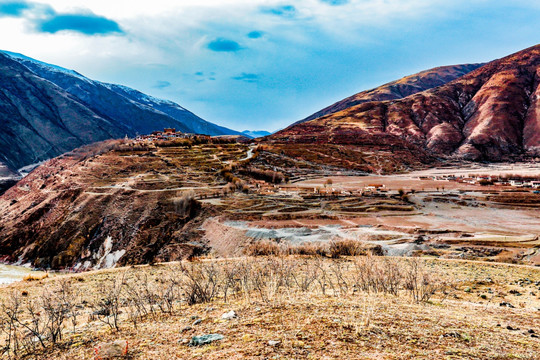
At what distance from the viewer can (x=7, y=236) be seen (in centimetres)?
4550

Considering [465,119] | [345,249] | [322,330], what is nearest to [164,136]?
[345,249]

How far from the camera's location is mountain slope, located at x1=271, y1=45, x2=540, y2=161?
4811 inches

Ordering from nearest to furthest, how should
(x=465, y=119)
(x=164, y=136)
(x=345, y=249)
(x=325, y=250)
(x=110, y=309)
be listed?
1. (x=110, y=309)
2. (x=325, y=250)
3. (x=345, y=249)
4. (x=164, y=136)
5. (x=465, y=119)

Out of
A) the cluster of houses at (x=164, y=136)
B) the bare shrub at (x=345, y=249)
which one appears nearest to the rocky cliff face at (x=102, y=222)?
the bare shrub at (x=345, y=249)

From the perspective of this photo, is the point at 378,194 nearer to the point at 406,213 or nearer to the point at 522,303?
the point at 406,213

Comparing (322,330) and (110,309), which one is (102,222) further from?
(322,330)

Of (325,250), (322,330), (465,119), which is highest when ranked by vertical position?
(465,119)

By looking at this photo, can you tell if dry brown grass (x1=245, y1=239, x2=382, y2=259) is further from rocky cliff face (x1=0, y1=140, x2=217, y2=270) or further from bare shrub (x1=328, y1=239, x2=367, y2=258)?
rocky cliff face (x1=0, y1=140, x2=217, y2=270)

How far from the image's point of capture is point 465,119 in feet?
468

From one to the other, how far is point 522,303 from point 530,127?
6109 inches

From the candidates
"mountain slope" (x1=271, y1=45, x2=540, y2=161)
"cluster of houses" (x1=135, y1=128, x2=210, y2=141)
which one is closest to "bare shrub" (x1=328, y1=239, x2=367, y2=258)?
"cluster of houses" (x1=135, y1=128, x2=210, y2=141)

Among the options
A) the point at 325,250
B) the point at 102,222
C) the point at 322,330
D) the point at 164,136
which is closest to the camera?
the point at 322,330

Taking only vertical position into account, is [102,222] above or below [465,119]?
below

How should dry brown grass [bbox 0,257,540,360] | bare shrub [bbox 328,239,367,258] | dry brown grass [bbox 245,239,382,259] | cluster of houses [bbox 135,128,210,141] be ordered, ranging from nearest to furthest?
1. dry brown grass [bbox 0,257,540,360]
2. dry brown grass [bbox 245,239,382,259]
3. bare shrub [bbox 328,239,367,258]
4. cluster of houses [bbox 135,128,210,141]
